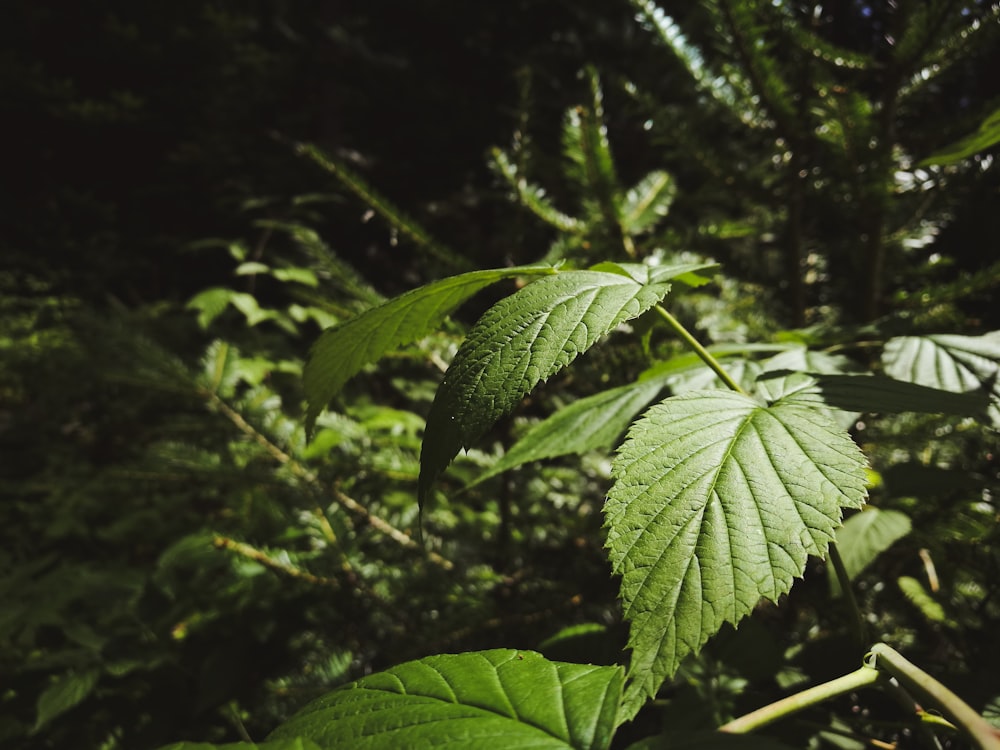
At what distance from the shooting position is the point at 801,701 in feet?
1.40

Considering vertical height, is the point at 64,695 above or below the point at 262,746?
below

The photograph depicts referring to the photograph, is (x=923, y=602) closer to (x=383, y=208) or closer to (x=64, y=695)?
(x=383, y=208)

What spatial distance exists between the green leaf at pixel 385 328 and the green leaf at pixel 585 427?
9.5 inches

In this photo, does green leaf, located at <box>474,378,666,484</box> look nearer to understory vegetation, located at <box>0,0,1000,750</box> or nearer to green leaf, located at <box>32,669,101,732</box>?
understory vegetation, located at <box>0,0,1000,750</box>

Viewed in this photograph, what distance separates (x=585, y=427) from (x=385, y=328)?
35cm

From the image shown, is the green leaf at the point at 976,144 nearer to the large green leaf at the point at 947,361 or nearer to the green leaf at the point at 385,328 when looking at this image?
the large green leaf at the point at 947,361

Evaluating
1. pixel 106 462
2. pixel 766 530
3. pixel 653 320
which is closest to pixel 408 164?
pixel 106 462

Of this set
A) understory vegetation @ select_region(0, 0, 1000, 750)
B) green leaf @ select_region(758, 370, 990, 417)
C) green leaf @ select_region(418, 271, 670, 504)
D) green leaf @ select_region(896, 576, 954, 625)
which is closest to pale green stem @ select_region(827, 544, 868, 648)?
understory vegetation @ select_region(0, 0, 1000, 750)

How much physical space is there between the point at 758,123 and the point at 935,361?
32.4 inches

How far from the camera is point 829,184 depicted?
1.31 metres

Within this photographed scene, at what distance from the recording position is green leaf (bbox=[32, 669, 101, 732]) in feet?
3.57

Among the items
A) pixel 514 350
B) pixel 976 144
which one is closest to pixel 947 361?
pixel 976 144

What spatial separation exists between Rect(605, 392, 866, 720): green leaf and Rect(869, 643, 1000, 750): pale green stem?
97mm

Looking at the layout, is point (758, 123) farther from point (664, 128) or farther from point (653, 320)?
point (653, 320)
